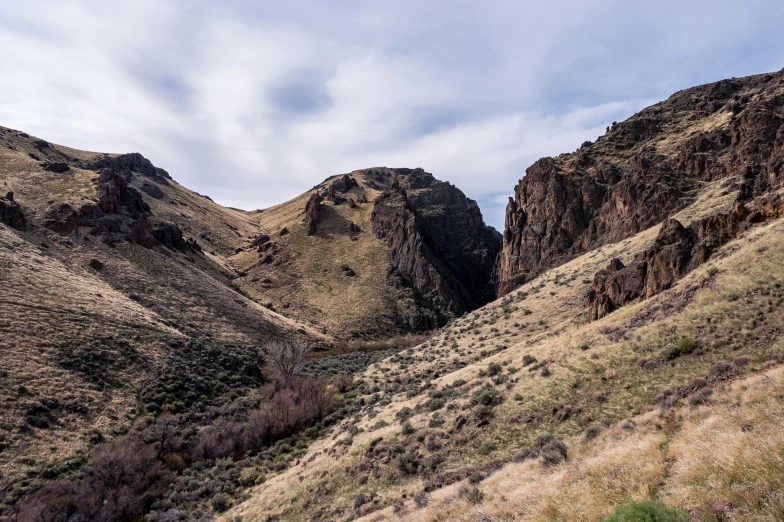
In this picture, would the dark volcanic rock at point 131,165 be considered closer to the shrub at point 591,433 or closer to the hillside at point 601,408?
the hillside at point 601,408

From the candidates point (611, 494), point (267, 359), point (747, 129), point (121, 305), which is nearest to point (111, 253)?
point (121, 305)

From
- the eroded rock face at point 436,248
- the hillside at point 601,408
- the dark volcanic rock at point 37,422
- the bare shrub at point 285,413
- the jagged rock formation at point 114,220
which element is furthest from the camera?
the eroded rock face at point 436,248

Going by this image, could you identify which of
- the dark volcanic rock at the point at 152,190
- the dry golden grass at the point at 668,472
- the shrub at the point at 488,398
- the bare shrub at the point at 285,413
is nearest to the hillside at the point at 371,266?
the bare shrub at the point at 285,413

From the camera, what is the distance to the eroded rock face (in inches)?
3895

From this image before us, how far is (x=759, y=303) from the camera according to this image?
18.2m

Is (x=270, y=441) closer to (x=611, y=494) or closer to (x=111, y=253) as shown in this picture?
(x=611, y=494)

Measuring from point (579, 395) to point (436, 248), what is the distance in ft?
349

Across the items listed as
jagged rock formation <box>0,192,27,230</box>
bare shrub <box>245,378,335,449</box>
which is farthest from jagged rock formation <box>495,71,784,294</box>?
jagged rock formation <box>0,192,27,230</box>

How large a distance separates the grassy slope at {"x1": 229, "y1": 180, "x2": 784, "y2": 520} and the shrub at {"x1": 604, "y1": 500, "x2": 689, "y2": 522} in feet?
2.78

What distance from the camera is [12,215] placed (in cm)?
5759

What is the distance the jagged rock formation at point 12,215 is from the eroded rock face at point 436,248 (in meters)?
70.1

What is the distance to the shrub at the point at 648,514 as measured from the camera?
22.4 ft

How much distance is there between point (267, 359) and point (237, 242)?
8569 centimetres

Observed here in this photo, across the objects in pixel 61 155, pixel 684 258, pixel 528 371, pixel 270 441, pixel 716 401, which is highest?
pixel 61 155
